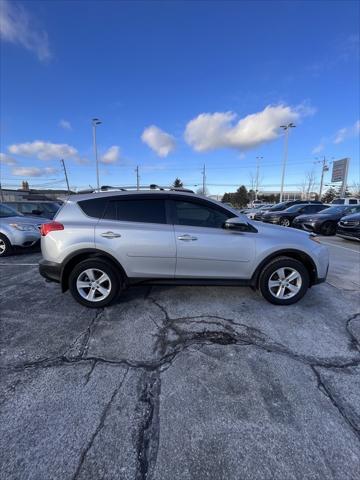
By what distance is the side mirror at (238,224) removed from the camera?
3416 millimetres

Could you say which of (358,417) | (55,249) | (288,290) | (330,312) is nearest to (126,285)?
(55,249)

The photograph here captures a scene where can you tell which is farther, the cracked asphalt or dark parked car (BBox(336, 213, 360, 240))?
dark parked car (BBox(336, 213, 360, 240))

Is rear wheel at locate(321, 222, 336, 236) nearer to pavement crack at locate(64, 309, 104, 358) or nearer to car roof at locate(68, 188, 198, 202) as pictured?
car roof at locate(68, 188, 198, 202)

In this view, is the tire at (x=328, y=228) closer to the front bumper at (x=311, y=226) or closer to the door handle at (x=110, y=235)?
the front bumper at (x=311, y=226)

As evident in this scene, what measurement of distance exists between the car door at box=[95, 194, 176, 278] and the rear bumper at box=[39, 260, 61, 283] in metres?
0.67

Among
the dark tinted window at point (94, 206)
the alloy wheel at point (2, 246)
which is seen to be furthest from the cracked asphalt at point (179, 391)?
the alloy wheel at point (2, 246)

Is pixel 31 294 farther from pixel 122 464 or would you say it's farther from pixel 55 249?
pixel 122 464

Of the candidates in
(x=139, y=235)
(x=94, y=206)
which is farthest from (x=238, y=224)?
(x=94, y=206)

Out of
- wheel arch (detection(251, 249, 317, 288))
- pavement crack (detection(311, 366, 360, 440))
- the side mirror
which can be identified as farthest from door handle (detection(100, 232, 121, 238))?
pavement crack (detection(311, 366, 360, 440))

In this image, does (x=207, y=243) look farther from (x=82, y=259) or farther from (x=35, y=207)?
(x=35, y=207)

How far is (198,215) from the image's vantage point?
3531 millimetres

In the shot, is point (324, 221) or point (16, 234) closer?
point (16, 234)

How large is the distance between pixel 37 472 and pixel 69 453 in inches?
7.0

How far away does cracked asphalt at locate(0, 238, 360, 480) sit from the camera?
1.50 meters
